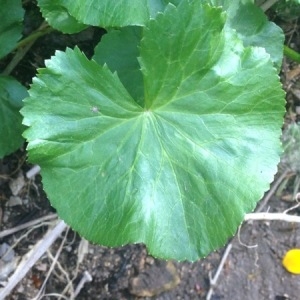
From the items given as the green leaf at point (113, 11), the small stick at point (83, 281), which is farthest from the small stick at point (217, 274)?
the green leaf at point (113, 11)

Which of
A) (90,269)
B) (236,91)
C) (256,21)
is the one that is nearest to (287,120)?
(256,21)

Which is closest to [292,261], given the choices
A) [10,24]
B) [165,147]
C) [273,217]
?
[273,217]

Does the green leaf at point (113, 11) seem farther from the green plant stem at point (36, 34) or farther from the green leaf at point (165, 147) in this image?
the green plant stem at point (36, 34)

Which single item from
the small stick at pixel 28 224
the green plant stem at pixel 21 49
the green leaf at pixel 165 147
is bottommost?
the small stick at pixel 28 224

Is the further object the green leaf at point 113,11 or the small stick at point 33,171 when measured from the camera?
the small stick at point 33,171

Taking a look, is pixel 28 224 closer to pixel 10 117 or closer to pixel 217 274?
pixel 10 117

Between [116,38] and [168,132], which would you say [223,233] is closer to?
[168,132]

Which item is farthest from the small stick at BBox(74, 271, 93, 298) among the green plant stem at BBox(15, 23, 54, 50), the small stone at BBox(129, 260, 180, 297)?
the green plant stem at BBox(15, 23, 54, 50)
